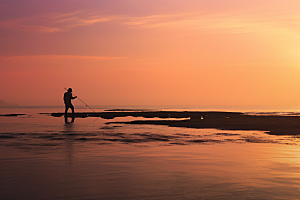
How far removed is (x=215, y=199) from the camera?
748 cm

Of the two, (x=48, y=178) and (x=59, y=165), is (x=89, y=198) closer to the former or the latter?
(x=48, y=178)

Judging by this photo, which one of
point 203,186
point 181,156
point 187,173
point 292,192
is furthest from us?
point 181,156

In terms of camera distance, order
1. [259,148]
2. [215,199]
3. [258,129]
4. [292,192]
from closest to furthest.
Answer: [215,199] < [292,192] < [259,148] < [258,129]

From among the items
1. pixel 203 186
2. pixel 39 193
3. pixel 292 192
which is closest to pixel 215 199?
pixel 203 186

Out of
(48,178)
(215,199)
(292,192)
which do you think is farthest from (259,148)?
(48,178)

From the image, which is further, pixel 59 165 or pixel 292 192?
pixel 59 165

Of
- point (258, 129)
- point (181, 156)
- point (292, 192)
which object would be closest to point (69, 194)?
point (292, 192)

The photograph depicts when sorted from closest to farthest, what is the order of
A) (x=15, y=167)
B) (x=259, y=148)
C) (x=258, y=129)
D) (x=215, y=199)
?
(x=215, y=199) < (x=15, y=167) < (x=259, y=148) < (x=258, y=129)

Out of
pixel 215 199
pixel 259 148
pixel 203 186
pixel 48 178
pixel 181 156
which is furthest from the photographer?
pixel 259 148

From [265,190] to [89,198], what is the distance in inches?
182

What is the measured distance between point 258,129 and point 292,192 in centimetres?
2162

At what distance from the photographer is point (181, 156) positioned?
552 inches

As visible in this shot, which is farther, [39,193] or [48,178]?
[48,178]

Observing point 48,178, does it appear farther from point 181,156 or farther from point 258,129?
point 258,129
